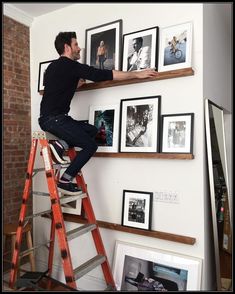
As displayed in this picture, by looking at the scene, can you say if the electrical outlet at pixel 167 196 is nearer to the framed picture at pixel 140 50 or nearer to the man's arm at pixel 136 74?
the man's arm at pixel 136 74

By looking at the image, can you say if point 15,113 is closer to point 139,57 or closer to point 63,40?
point 63,40

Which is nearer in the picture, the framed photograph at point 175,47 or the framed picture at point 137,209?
the framed photograph at point 175,47

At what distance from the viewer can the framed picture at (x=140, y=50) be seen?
2348mm

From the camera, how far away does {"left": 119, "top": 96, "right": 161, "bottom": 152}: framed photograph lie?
2.32 m

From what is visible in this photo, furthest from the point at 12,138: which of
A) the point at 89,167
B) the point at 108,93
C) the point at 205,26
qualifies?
the point at 205,26

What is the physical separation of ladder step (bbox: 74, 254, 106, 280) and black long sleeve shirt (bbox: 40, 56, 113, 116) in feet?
4.10

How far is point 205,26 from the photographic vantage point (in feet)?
7.40

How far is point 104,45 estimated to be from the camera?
8.59 feet

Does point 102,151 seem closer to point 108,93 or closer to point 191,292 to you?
point 108,93

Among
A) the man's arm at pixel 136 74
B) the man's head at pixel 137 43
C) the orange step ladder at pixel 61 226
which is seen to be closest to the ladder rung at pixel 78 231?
the orange step ladder at pixel 61 226

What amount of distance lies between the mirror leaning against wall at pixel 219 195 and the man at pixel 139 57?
647 millimetres

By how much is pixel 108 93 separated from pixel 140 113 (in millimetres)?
420

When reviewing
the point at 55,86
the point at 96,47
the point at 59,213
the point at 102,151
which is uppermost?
the point at 96,47

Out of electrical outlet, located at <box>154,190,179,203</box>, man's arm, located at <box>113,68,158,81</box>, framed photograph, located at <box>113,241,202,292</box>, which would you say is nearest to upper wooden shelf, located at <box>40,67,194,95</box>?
man's arm, located at <box>113,68,158,81</box>
